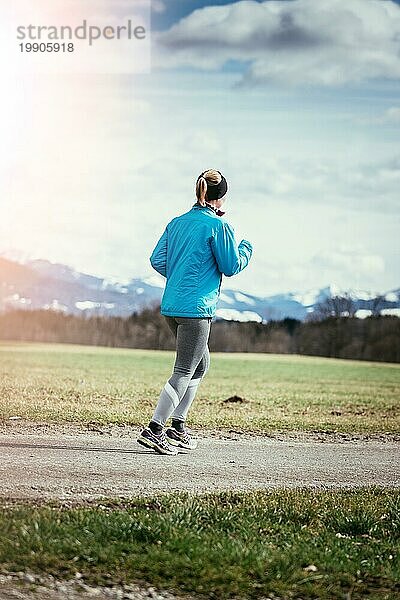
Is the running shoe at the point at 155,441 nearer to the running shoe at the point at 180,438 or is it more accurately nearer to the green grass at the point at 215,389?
the running shoe at the point at 180,438

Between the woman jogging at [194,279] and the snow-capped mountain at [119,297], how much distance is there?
6007 millimetres

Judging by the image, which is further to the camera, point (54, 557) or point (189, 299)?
point (189, 299)

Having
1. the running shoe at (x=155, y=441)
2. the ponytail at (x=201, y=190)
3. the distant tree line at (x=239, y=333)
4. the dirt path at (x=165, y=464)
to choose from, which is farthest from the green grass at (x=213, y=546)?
the distant tree line at (x=239, y=333)

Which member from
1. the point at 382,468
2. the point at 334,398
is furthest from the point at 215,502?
the point at 334,398

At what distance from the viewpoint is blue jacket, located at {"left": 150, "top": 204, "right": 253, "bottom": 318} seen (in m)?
5.24

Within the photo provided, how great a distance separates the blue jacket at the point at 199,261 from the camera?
5.24m

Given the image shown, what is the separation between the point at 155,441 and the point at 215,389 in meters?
5.27

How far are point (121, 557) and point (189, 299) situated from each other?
199 cm

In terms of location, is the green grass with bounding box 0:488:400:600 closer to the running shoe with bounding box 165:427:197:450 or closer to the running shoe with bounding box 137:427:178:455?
the running shoe with bounding box 137:427:178:455

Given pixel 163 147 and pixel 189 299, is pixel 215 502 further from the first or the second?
pixel 163 147

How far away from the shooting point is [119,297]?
39.2 feet

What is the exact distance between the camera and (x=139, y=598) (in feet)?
10.7

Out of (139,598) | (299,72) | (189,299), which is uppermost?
(299,72)

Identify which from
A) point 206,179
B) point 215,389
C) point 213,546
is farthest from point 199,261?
point 215,389
